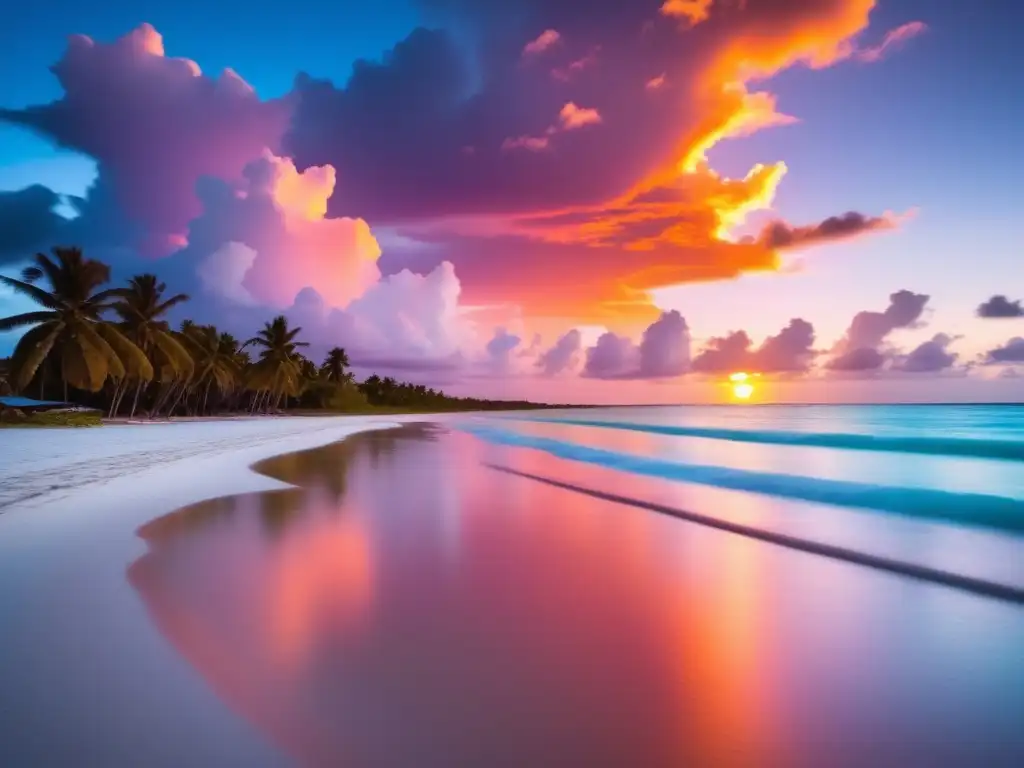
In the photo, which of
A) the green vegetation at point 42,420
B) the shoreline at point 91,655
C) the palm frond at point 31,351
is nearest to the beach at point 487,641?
the shoreline at point 91,655

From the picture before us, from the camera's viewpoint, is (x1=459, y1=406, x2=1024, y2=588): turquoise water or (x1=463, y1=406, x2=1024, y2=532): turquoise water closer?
(x1=459, y1=406, x2=1024, y2=588): turquoise water

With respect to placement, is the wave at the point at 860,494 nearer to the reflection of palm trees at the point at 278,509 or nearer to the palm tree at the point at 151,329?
the reflection of palm trees at the point at 278,509

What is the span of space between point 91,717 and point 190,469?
14475 millimetres

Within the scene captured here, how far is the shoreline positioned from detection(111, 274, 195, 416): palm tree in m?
44.0

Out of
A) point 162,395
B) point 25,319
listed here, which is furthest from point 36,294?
point 162,395

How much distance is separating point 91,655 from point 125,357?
149 ft

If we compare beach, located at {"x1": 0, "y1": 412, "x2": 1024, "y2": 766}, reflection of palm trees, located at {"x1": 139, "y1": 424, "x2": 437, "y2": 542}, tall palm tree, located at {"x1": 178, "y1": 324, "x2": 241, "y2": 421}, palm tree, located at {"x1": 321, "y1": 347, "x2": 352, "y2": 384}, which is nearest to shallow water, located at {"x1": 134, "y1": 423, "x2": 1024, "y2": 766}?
beach, located at {"x1": 0, "y1": 412, "x2": 1024, "y2": 766}

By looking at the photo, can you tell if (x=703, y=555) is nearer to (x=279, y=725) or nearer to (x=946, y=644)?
(x=946, y=644)

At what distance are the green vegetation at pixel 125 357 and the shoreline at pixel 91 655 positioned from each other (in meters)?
35.0

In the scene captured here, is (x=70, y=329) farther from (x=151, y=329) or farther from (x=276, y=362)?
(x=276, y=362)

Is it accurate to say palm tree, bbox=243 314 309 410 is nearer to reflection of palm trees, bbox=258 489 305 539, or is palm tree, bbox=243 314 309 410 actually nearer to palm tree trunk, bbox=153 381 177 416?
palm tree trunk, bbox=153 381 177 416

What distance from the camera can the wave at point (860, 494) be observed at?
480 inches

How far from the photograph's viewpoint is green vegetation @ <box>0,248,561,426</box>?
132 feet

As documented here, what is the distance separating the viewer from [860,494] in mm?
15102
